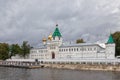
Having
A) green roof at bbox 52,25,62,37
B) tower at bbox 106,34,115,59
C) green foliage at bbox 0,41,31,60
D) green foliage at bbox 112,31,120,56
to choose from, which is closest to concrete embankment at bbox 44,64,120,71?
tower at bbox 106,34,115,59

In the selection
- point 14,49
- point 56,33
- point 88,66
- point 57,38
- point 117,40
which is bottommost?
point 88,66

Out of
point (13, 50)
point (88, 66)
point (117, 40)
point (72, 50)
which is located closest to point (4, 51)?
point (13, 50)

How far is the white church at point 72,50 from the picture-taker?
223 feet

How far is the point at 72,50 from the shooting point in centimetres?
7962

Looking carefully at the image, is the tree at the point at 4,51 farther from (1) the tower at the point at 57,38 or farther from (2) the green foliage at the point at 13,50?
(1) the tower at the point at 57,38

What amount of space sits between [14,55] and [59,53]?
2002 cm

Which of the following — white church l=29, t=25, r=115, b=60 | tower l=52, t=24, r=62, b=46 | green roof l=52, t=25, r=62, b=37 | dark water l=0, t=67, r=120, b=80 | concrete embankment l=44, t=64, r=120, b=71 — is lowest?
dark water l=0, t=67, r=120, b=80

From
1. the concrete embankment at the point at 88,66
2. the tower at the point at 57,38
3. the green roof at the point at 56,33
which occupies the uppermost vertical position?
the green roof at the point at 56,33

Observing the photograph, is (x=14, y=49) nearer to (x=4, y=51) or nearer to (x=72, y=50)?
(x=4, y=51)

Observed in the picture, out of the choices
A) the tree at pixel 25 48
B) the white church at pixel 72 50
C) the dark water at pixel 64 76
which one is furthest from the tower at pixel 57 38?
the dark water at pixel 64 76

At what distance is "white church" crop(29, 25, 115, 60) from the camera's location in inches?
2676

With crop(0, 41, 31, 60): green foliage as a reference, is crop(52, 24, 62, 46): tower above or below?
above

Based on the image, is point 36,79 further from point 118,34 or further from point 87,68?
point 118,34

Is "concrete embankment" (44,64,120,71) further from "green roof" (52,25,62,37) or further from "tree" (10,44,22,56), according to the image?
"tree" (10,44,22,56)
